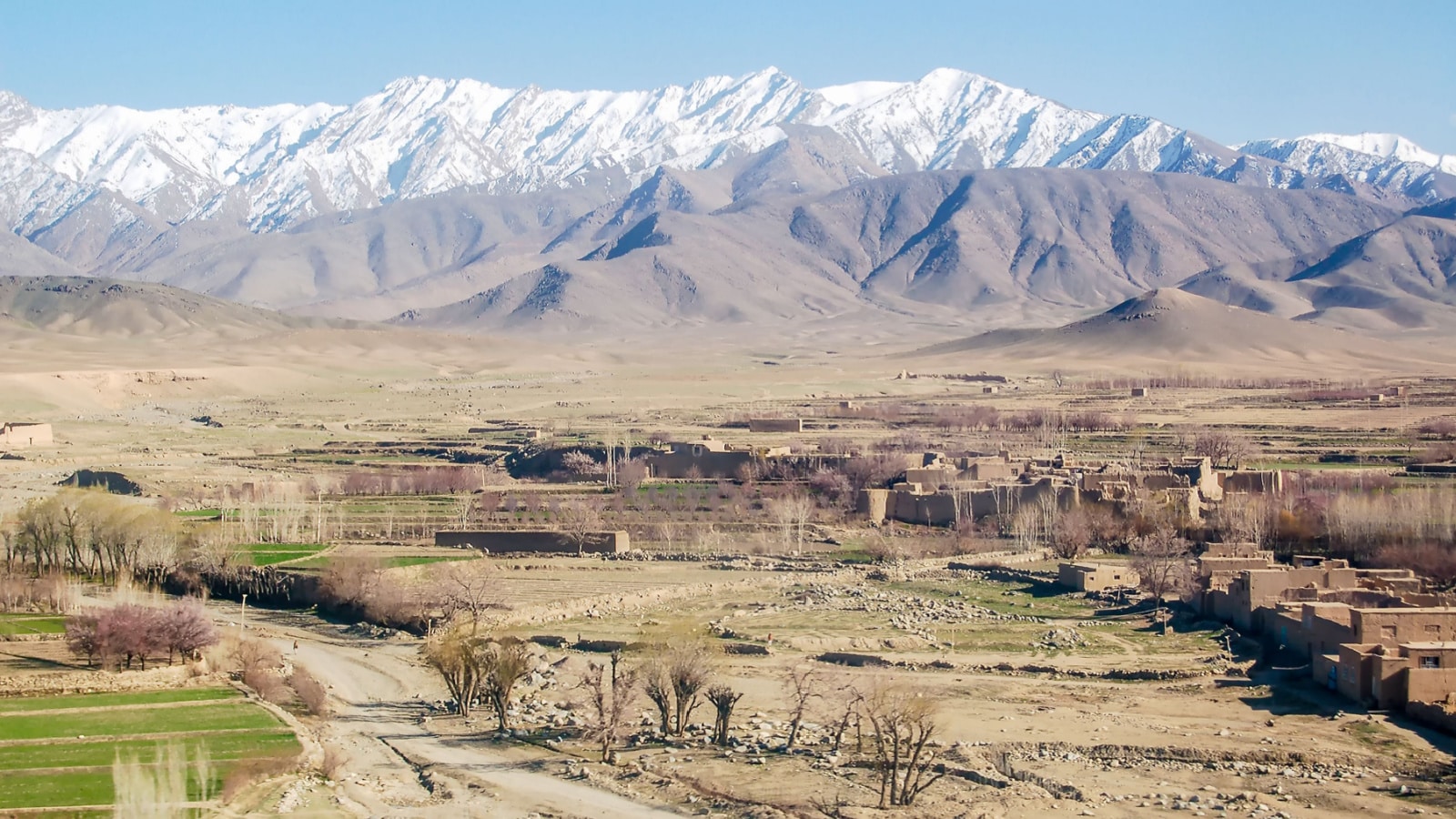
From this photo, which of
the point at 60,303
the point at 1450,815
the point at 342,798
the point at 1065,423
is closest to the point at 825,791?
the point at 342,798

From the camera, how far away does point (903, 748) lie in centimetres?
2869

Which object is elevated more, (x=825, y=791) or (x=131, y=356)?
(x=131, y=356)

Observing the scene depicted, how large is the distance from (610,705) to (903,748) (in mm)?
5731

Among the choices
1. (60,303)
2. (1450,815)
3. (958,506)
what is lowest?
(1450,815)

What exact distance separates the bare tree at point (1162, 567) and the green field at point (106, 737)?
19.6 meters

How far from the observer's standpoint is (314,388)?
140000 millimetres

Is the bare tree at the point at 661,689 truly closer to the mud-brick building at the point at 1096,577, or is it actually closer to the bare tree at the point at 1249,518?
the mud-brick building at the point at 1096,577

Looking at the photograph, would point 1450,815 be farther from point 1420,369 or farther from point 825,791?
point 1420,369

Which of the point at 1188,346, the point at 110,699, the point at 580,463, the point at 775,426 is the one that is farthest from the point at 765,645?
the point at 1188,346

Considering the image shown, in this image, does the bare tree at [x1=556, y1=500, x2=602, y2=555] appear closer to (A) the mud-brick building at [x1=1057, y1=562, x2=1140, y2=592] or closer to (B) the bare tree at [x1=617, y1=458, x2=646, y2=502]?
(B) the bare tree at [x1=617, y1=458, x2=646, y2=502]

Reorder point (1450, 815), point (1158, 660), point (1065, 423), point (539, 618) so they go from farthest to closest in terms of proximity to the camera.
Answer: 1. point (1065, 423)
2. point (539, 618)
3. point (1158, 660)
4. point (1450, 815)

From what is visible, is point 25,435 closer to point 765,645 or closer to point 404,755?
point 765,645

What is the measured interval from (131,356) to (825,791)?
5606 inches

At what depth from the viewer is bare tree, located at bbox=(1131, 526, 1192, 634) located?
43844 millimetres
